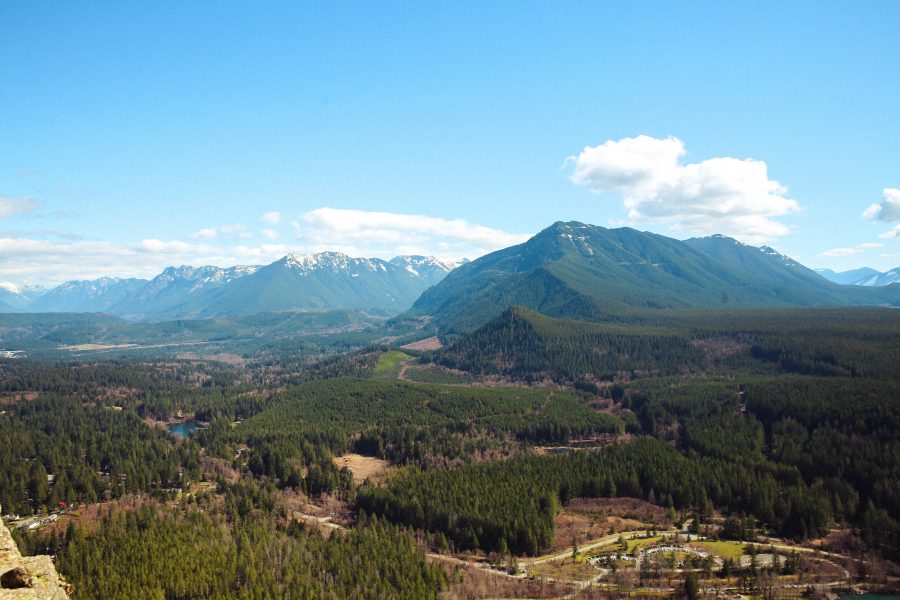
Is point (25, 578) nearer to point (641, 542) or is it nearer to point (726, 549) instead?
point (641, 542)

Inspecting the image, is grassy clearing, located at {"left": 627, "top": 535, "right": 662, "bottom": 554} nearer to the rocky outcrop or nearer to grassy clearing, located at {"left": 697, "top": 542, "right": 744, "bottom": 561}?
grassy clearing, located at {"left": 697, "top": 542, "right": 744, "bottom": 561}

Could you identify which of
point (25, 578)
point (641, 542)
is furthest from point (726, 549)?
point (25, 578)

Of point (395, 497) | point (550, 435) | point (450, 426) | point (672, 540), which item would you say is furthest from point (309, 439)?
point (672, 540)

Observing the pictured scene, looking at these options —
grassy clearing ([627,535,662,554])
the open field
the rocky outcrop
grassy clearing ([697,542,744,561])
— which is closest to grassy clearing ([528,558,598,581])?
grassy clearing ([627,535,662,554])

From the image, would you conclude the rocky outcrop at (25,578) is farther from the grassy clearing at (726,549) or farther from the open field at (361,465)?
the open field at (361,465)

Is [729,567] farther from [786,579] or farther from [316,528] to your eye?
[316,528]

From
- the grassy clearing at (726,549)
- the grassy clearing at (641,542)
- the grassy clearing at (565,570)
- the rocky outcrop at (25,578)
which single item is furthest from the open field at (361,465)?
the rocky outcrop at (25,578)
